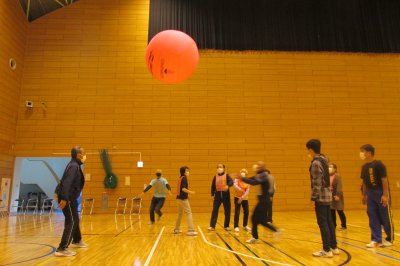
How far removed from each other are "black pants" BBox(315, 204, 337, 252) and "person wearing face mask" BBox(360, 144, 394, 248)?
0.83 meters

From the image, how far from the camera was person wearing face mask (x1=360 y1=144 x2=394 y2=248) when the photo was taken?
161 inches

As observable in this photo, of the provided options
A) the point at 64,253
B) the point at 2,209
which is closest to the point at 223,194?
the point at 64,253

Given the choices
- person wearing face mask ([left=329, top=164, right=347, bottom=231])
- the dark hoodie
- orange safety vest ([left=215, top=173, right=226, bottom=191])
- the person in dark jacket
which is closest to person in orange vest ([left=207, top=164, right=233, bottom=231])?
orange safety vest ([left=215, top=173, right=226, bottom=191])

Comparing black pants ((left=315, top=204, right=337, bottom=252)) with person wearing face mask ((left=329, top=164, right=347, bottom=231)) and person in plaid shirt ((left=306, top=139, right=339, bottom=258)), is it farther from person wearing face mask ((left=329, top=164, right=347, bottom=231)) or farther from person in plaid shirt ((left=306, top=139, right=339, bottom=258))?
person wearing face mask ((left=329, top=164, right=347, bottom=231))

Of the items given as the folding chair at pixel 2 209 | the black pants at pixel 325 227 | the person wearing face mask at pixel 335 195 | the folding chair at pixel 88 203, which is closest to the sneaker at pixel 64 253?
the black pants at pixel 325 227

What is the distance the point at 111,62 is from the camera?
1149 centimetres

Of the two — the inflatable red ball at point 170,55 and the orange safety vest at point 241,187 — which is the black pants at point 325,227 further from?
the inflatable red ball at point 170,55

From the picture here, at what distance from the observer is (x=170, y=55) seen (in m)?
5.61

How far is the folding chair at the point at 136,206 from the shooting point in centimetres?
1030

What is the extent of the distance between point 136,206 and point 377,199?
8.27 m

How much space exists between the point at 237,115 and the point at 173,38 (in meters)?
6.06

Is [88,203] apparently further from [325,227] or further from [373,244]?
[373,244]

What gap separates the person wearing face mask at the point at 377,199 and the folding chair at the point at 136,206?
788cm

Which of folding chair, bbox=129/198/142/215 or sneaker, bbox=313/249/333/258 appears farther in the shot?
folding chair, bbox=129/198/142/215
